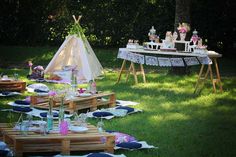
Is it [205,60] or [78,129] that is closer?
[78,129]

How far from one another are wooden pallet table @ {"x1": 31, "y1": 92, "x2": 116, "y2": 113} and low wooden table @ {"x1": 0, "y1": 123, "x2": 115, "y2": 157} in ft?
8.45

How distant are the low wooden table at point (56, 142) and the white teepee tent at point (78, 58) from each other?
6106 mm

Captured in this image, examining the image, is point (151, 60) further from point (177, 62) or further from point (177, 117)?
point (177, 117)

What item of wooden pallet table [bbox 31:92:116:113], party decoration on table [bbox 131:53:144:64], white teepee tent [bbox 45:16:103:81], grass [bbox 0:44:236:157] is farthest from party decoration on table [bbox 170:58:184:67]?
wooden pallet table [bbox 31:92:116:113]

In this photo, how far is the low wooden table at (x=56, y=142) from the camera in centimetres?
669

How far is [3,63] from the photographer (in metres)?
17.3

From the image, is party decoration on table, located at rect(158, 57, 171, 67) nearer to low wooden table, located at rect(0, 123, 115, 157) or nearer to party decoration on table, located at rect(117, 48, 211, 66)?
party decoration on table, located at rect(117, 48, 211, 66)

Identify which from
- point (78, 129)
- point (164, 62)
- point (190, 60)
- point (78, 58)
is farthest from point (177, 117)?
point (78, 58)

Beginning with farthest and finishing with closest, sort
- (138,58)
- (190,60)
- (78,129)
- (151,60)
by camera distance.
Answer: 1. (138,58)
2. (151,60)
3. (190,60)
4. (78,129)

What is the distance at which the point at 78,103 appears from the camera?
1007 centimetres

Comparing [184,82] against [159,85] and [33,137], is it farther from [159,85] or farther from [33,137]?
[33,137]

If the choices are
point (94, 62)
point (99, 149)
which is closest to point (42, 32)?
point (94, 62)

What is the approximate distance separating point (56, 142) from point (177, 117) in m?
3.27

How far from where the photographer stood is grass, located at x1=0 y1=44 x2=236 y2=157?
7630 millimetres
